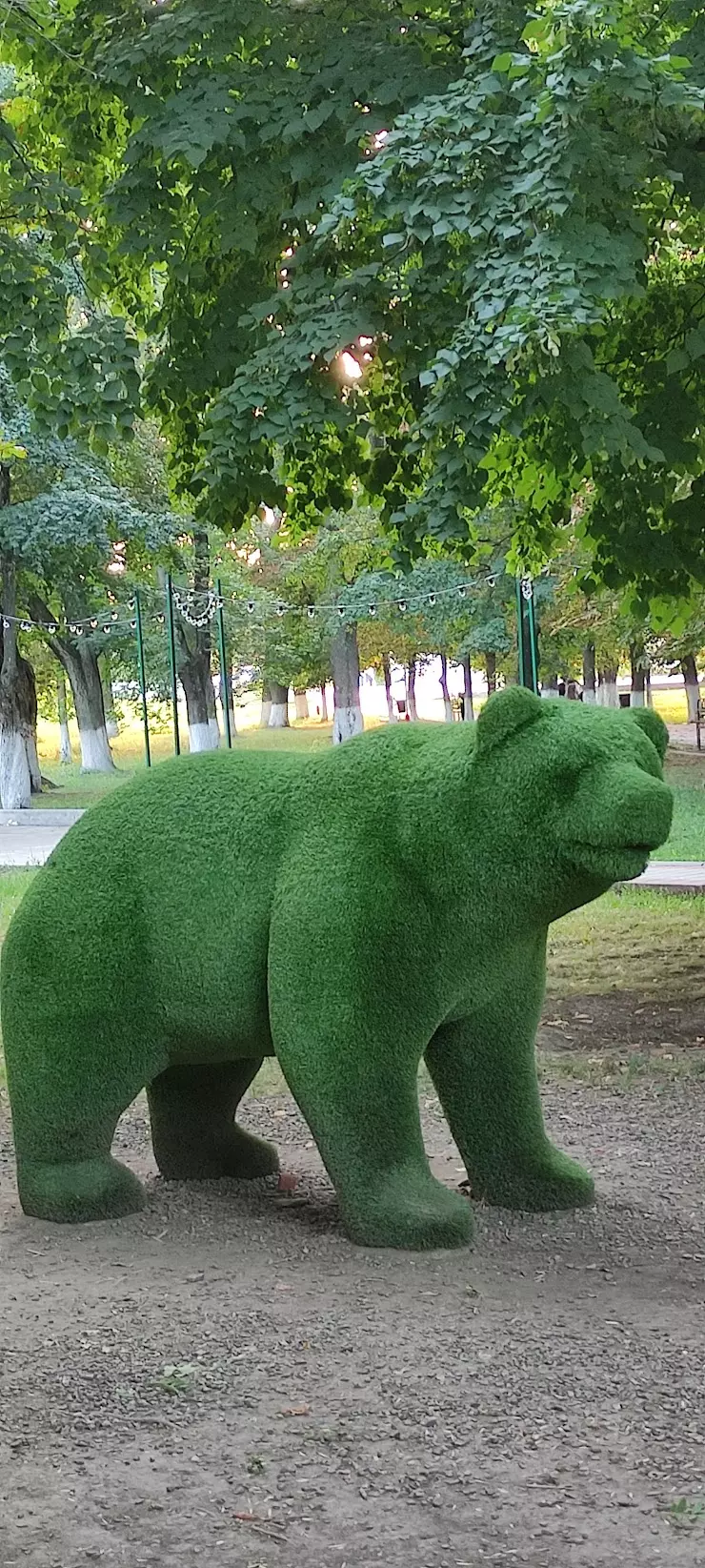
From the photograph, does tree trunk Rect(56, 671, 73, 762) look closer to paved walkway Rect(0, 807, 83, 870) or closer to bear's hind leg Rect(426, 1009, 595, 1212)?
paved walkway Rect(0, 807, 83, 870)

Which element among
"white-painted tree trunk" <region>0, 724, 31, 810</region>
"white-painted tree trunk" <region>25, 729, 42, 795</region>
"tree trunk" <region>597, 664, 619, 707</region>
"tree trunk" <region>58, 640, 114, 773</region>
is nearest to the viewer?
"white-painted tree trunk" <region>0, 724, 31, 810</region>

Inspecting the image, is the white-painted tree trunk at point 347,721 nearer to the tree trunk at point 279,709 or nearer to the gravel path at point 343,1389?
the tree trunk at point 279,709

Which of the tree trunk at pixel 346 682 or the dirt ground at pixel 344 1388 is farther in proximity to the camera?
the tree trunk at pixel 346 682

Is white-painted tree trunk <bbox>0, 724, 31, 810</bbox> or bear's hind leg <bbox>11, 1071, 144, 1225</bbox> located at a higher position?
white-painted tree trunk <bbox>0, 724, 31, 810</bbox>

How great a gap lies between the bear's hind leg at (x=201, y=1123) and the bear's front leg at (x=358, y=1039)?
2.41 feet

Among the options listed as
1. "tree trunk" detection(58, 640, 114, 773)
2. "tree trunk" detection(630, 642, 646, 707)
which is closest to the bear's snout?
"tree trunk" detection(58, 640, 114, 773)

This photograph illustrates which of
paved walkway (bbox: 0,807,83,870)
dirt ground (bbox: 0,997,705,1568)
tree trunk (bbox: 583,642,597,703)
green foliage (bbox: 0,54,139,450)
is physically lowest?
dirt ground (bbox: 0,997,705,1568)

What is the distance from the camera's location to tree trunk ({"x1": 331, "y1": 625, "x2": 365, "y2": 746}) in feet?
95.8

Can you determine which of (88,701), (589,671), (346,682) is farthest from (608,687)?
(88,701)

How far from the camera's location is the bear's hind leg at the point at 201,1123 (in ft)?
17.0

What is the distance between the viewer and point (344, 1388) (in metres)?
3.64

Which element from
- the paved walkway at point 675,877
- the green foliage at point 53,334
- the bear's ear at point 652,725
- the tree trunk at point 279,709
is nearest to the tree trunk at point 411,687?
the tree trunk at point 279,709

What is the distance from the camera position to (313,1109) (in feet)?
14.6

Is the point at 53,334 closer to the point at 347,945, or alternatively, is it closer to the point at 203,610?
the point at 347,945
